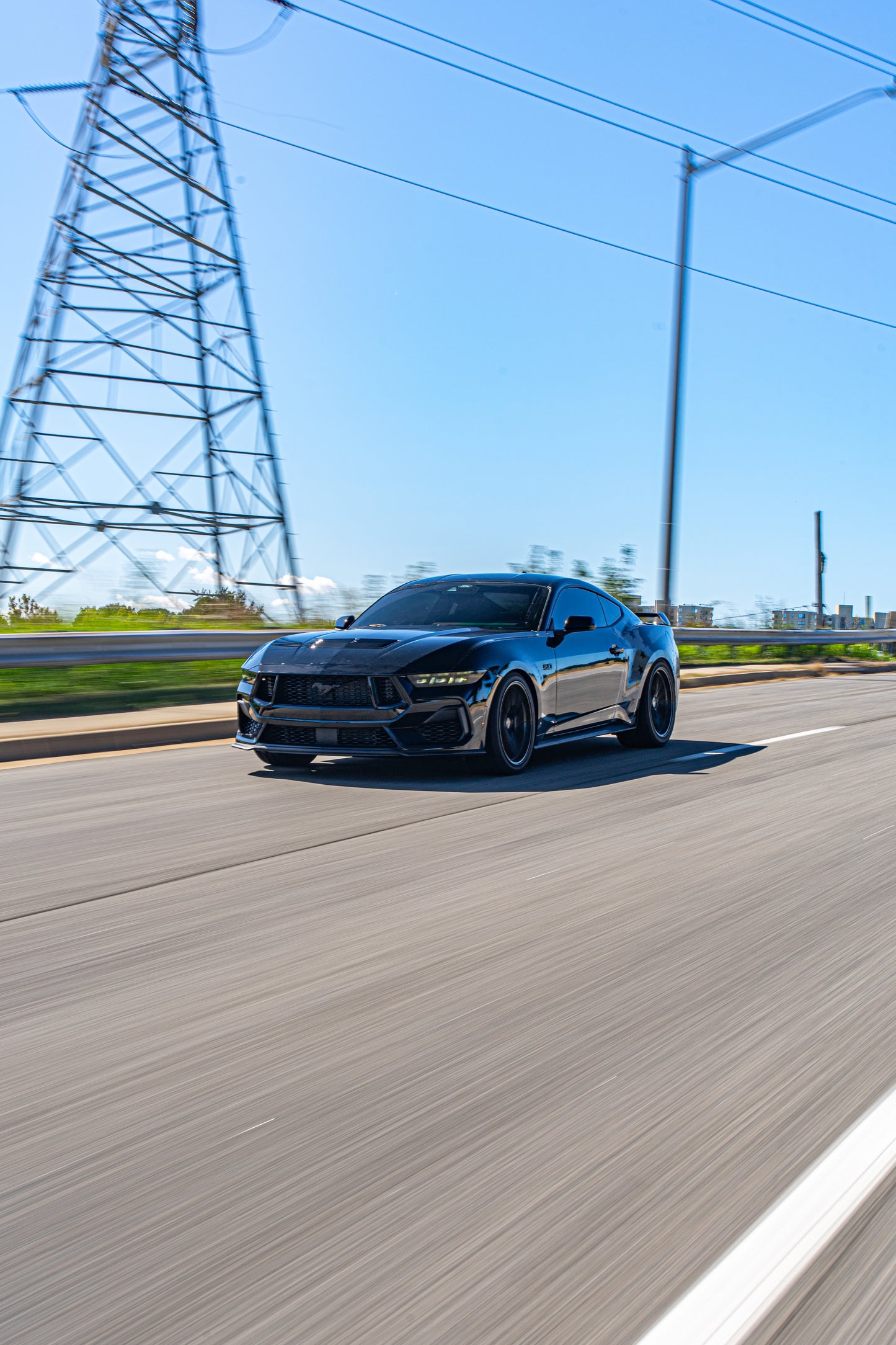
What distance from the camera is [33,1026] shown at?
3.67 metres

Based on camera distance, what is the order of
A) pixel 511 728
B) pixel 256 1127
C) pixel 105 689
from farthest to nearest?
pixel 105 689 < pixel 511 728 < pixel 256 1127

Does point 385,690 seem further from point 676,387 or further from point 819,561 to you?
point 819,561

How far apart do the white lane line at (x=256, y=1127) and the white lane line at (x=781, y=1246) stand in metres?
1.11

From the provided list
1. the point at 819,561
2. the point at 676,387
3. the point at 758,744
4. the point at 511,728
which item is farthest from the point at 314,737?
the point at 819,561

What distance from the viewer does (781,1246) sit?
244 cm

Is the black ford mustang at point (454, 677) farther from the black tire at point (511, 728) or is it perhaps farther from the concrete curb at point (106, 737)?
the concrete curb at point (106, 737)

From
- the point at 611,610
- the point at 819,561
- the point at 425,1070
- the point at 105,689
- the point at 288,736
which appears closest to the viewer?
the point at 425,1070

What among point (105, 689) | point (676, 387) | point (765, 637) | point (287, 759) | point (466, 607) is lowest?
point (287, 759)

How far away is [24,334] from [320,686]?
16790 mm

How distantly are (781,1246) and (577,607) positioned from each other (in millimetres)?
7944

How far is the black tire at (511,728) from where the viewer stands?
871 centimetres

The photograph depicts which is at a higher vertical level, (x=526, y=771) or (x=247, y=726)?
(x=247, y=726)

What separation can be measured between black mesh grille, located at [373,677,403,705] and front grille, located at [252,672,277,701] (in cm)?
78

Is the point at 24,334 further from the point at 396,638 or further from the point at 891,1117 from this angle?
the point at 891,1117
